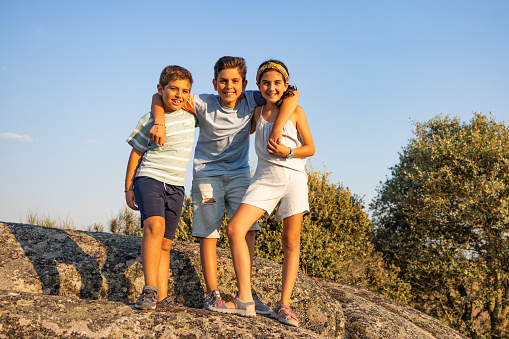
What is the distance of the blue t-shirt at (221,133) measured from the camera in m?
4.19

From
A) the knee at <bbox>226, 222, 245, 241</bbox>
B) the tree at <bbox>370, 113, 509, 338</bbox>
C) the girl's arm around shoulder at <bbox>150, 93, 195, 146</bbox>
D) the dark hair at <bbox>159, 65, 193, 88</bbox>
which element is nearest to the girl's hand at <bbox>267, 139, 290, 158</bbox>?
the knee at <bbox>226, 222, 245, 241</bbox>

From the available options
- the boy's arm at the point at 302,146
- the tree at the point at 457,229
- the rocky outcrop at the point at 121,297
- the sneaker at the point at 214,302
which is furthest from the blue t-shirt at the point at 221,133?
the tree at the point at 457,229

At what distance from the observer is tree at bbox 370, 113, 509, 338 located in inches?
400

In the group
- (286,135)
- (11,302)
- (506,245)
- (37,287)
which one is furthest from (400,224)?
(11,302)

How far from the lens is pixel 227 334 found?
3.02 metres

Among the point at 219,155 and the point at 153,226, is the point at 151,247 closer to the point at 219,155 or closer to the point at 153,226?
the point at 153,226

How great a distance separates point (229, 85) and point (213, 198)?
1.10 meters

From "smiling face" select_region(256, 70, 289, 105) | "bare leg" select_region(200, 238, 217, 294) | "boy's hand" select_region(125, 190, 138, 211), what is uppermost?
"smiling face" select_region(256, 70, 289, 105)

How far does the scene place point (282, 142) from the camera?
3.90 metres

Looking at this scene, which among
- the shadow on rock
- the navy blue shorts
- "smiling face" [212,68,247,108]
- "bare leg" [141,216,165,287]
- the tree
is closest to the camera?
"bare leg" [141,216,165,287]

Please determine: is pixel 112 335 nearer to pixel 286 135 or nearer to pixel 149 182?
pixel 149 182

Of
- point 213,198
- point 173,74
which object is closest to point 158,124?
point 173,74

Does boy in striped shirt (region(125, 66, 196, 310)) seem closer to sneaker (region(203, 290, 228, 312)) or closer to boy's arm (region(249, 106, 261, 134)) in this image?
sneaker (region(203, 290, 228, 312))

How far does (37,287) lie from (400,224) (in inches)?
380
